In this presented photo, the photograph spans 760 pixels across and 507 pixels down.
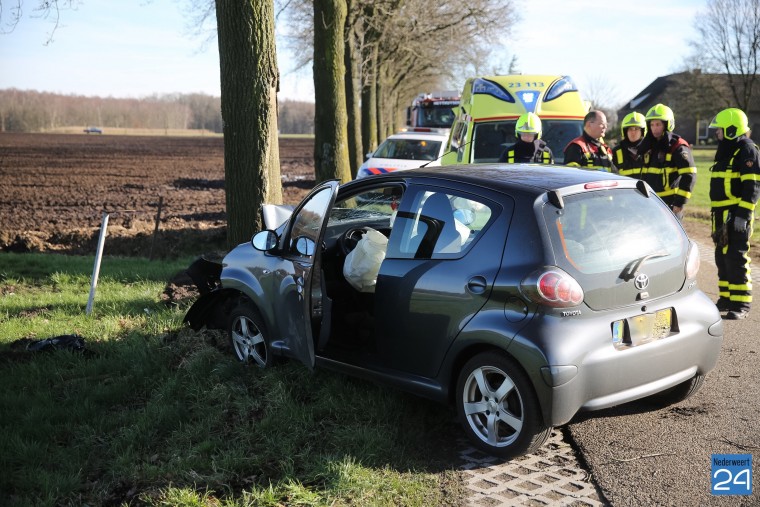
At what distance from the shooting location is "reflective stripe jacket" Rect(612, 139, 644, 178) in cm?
810

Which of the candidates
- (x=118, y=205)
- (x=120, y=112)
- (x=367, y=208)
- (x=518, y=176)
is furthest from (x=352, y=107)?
(x=120, y=112)

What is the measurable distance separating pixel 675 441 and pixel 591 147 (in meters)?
4.80

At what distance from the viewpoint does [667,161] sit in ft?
25.7

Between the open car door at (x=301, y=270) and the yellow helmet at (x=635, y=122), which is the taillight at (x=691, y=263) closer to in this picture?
the open car door at (x=301, y=270)

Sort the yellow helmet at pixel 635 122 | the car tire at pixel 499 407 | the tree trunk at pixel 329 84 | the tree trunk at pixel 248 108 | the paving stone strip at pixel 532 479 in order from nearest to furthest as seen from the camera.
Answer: the paving stone strip at pixel 532 479 < the car tire at pixel 499 407 < the tree trunk at pixel 248 108 < the yellow helmet at pixel 635 122 < the tree trunk at pixel 329 84

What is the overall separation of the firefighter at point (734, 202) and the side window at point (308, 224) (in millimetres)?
4367

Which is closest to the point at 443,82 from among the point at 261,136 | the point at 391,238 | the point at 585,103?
the point at 585,103

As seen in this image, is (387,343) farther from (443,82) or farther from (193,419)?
(443,82)

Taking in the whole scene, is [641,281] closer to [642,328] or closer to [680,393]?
[642,328]

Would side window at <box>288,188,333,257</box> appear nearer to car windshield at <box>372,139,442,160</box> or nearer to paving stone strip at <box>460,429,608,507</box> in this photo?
paving stone strip at <box>460,429,608,507</box>

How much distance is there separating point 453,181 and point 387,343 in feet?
3.75

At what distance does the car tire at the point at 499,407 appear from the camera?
13.4ft

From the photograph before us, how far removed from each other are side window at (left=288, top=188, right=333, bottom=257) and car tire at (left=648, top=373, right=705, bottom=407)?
260 centimetres

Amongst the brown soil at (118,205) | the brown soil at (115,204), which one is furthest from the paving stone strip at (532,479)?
the brown soil at (115,204)
